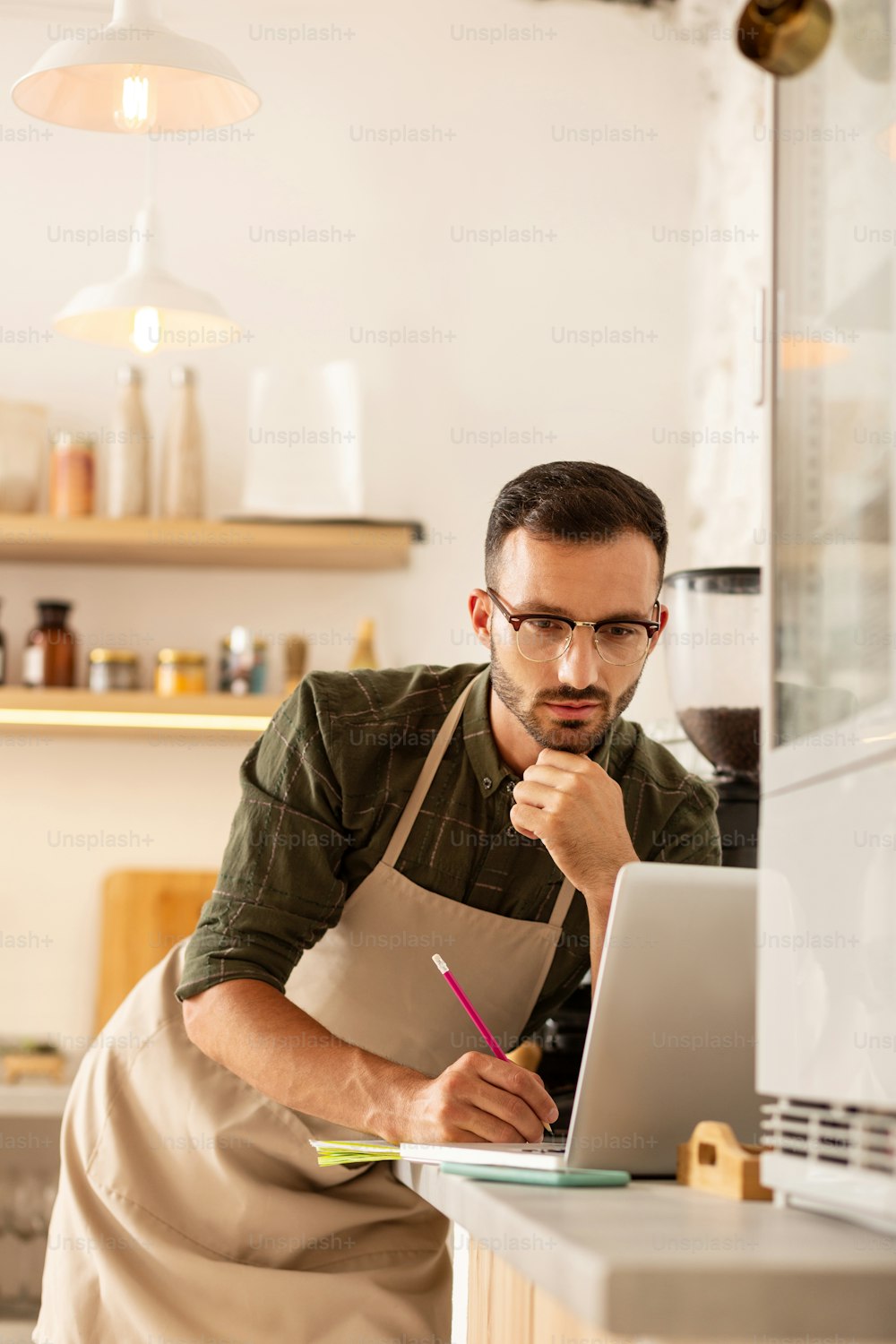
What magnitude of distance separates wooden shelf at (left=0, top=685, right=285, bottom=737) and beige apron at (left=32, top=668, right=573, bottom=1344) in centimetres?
147

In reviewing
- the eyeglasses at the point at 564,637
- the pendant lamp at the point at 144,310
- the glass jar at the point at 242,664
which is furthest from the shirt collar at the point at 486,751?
the glass jar at the point at 242,664

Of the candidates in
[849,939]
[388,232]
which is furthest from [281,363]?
[849,939]

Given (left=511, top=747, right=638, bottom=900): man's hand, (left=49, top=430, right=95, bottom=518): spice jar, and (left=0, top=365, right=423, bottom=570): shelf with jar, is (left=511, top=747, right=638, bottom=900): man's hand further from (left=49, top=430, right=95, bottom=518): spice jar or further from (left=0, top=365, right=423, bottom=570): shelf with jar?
(left=49, top=430, right=95, bottom=518): spice jar

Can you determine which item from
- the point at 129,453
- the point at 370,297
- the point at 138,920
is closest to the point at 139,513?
the point at 129,453

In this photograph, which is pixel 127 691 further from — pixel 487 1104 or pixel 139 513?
pixel 487 1104

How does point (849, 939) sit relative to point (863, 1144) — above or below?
above

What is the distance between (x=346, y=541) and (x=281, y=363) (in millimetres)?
515

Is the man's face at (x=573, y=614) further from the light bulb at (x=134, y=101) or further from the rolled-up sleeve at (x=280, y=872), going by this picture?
the light bulb at (x=134, y=101)

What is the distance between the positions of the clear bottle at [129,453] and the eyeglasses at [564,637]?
184 cm

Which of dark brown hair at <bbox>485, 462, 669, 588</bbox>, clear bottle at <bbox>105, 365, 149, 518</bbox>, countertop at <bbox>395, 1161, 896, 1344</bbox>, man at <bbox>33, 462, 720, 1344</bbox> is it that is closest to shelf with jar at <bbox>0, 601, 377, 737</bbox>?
clear bottle at <bbox>105, 365, 149, 518</bbox>

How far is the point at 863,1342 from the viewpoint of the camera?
2.09 feet

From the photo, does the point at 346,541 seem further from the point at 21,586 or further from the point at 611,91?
the point at 611,91

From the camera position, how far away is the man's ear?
151cm

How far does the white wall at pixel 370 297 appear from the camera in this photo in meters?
3.18
